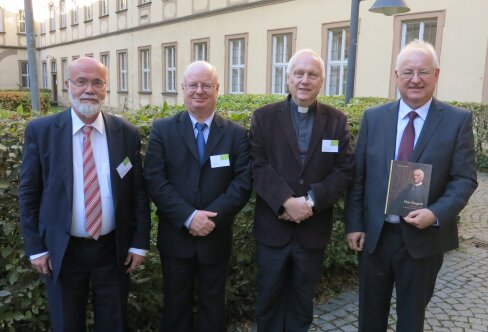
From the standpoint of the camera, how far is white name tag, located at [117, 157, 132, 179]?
2.62 metres

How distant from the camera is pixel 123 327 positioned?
9.05ft

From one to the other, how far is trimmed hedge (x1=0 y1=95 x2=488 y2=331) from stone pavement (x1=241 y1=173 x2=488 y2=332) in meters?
0.29

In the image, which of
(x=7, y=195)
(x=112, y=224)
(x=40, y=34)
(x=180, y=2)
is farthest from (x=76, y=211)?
(x=40, y=34)

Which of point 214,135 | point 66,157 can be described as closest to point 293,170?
point 214,135

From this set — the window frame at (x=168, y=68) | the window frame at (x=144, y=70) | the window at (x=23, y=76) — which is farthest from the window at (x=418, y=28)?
the window at (x=23, y=76)

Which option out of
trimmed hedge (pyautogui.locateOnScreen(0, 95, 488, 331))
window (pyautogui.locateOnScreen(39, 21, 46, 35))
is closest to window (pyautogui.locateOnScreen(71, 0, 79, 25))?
window (pyautogui.locateOnScreen(39, 21, 46, 35))

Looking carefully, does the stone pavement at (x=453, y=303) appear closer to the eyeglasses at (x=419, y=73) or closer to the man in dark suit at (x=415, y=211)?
the man in dark suit at (x=415, y=211)

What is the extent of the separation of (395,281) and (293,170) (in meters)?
0.95

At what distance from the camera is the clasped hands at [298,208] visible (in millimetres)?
2750

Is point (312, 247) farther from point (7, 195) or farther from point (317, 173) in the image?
point (7, 195)

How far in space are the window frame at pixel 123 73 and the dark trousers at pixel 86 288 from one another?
25490 mm

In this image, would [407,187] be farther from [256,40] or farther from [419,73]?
[256,40]

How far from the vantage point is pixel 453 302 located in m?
4.13

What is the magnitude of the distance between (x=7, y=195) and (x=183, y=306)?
4.31 feet
